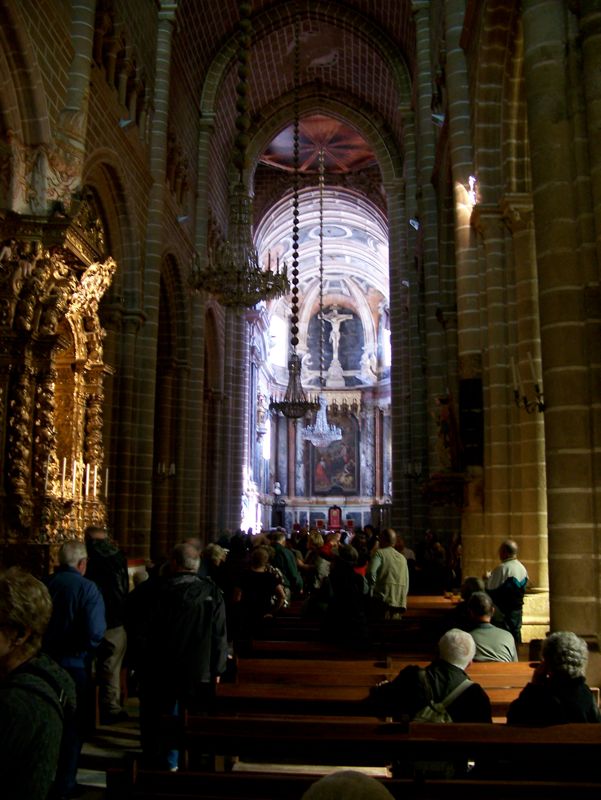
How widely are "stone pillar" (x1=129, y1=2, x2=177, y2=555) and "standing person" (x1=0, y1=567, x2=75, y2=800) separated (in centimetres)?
1326

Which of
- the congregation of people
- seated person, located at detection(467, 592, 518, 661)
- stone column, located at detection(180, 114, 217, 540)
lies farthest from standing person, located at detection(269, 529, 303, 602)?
stone column, located at detection(180, 114, 217, 540)

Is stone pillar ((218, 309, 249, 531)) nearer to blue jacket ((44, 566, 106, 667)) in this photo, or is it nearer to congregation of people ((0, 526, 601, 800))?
congregation of people ((0, 526, 601, 800))

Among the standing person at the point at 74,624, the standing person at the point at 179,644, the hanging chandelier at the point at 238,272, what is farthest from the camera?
the hanging chandelier at the point at 238,272

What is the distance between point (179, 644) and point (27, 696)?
8.27 ft

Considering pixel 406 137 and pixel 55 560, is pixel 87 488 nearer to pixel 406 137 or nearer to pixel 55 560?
pixel 55 560

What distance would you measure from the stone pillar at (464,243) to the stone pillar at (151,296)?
21.7 feet

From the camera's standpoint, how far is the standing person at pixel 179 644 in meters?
4.61

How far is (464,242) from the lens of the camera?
12219 millimetres

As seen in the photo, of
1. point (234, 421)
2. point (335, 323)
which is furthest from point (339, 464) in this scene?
point (234, 421)

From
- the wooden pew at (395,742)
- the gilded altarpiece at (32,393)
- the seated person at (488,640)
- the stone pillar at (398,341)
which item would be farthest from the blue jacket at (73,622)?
the stone pillar at (398,341)

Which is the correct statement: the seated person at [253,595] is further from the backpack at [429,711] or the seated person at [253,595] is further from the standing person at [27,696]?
the standing person at [27,696]

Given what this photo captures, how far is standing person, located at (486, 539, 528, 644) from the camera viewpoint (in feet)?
23.1

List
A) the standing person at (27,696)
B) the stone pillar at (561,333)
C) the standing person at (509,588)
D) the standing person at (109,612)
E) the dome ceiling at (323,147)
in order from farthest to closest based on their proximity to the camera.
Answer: the dome ceiling at (323,147) → the standing person at (509,588) → the stone pillar at (561,333) → the standing person at (109,612) → the standing person at (27,696)

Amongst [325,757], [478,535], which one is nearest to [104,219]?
[478,535]
